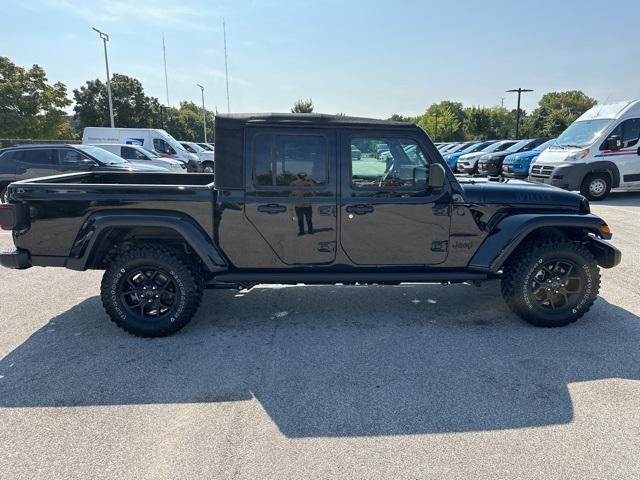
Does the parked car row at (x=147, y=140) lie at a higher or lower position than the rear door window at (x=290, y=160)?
higher

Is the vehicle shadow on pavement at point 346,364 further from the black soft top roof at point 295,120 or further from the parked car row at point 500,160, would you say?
the parked car row at point 500,160

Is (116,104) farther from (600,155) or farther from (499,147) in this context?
(600,155)

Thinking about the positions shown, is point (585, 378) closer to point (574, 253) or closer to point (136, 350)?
point (574, 253)

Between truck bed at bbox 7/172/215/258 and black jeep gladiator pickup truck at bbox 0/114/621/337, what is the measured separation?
0.03ft

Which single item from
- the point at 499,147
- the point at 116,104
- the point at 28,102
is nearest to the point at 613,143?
the point at 499,147

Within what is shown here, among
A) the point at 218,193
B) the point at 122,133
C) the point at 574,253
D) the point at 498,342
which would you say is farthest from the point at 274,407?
the point at 122,133

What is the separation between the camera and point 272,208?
11.8 feet

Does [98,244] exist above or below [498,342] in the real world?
above

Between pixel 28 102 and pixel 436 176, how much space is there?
132 ft

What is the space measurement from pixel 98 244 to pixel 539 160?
11929 millimetres

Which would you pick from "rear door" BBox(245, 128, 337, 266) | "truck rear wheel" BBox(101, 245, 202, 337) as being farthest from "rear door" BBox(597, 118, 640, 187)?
"truck rear wheel" BBox(101, 245, 202, 337)

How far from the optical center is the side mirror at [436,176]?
353 centimetres

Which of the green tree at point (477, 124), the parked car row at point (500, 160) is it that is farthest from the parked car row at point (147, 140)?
the green tree at point (477, 124)

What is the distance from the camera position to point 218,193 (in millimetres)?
3568
